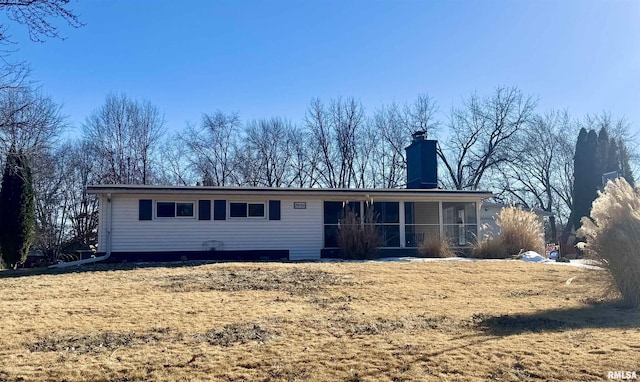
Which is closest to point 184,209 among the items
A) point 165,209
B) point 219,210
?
point 165,209

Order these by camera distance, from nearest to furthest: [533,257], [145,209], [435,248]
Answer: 1. [533,257]
2. [145,209]
3. [435,248]

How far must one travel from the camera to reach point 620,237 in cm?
800

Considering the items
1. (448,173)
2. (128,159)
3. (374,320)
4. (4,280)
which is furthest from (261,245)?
(448,173)

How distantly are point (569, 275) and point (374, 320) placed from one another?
7.45m

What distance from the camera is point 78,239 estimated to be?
24.9 metres

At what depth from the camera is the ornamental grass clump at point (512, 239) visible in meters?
16.6

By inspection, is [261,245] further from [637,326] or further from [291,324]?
[637,326]

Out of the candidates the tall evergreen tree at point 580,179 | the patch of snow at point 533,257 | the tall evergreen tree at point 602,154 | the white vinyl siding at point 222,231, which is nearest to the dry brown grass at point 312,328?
the patch of snow at point 533,257

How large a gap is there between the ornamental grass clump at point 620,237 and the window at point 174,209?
12.2 metres

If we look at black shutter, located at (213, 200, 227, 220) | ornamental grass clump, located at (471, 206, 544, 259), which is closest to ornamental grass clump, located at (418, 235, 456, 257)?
ornamental grass clump, located at (471, 206, 544, 259)

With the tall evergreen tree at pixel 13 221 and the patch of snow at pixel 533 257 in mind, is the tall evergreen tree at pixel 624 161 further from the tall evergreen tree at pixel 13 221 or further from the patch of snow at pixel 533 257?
the tall evergreen tree at pixel 13 221

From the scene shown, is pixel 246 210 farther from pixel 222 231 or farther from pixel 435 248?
pixel 435 248

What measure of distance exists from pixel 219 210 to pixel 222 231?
2.35 ft

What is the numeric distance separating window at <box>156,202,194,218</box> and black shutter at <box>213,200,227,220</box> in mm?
764
